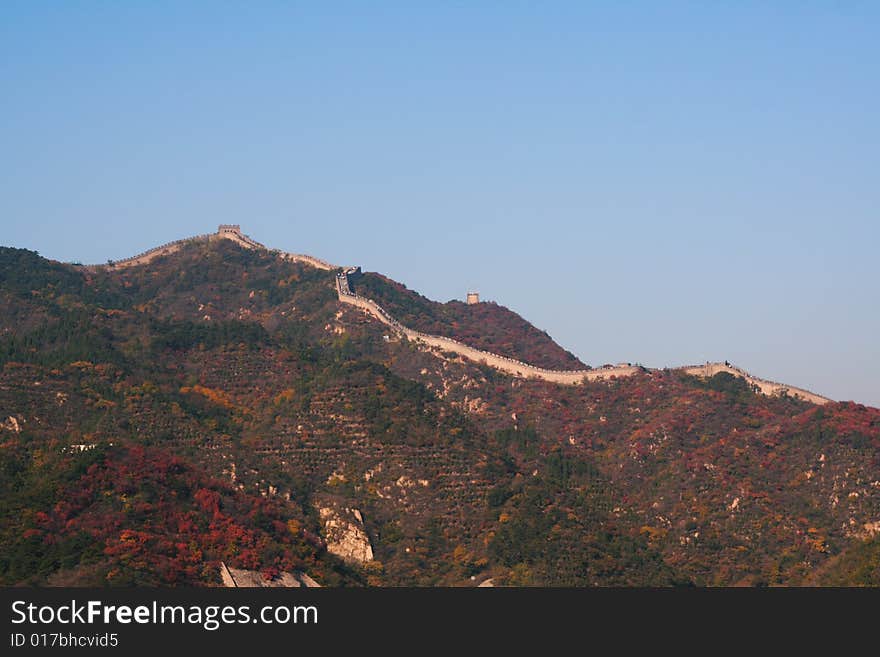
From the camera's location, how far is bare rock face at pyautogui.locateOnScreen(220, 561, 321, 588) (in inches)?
4218

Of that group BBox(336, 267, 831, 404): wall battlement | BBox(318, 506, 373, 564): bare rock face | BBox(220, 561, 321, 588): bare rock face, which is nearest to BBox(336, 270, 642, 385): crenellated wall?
BBox(336, 267, 831, 404): wall battlement

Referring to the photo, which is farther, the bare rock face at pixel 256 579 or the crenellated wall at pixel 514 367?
the crenellated wall at pixel 514 367

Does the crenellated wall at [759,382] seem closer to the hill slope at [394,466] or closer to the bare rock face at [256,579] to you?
the hill slope at [394,466]

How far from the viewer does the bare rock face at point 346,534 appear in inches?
5118

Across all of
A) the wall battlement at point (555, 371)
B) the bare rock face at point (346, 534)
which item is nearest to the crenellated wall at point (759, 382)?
the wall battlement at point (555, 371)

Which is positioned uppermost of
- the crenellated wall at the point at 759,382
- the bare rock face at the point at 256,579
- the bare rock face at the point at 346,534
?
the crenellated wall at the point at 759,382

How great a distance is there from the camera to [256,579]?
10881 centimetres

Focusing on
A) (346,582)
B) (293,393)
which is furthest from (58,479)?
(293,393)

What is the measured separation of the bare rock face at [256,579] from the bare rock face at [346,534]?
16.6m

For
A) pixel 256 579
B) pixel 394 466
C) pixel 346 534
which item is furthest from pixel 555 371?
pixel 256 579

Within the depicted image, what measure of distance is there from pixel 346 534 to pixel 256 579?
23.1 metres

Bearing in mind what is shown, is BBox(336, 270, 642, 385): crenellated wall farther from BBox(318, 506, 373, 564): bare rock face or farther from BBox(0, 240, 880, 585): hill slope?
BBox(318, 506, 373, 564): bare rock face

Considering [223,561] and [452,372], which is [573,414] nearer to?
[452,372]

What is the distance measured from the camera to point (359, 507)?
135750 millimetres
